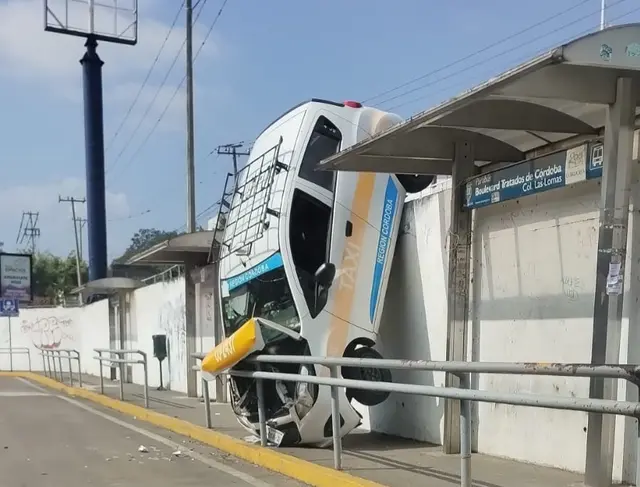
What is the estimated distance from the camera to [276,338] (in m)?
8.20

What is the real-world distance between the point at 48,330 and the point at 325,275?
83.5ft

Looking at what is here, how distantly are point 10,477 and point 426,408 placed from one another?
431 cm

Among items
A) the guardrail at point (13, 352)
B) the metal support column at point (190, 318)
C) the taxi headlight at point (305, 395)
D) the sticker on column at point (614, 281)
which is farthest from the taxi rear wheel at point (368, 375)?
the guardrail at point (13, 352)

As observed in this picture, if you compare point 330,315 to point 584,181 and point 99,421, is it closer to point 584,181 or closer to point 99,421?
point 584,181

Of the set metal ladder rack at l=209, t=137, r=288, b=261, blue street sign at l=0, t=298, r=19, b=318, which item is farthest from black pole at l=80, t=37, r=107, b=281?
metal ladder rack at l=209, t=137, r=288, b=261

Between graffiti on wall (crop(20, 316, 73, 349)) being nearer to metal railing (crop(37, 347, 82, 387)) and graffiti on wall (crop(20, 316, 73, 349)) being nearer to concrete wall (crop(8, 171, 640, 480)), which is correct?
metal railing (crop(37, 347, 82, 387))

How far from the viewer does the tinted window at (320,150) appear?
27.7 feet

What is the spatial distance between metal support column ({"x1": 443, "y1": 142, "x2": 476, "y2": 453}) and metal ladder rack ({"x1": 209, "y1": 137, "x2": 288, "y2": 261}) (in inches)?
75.9

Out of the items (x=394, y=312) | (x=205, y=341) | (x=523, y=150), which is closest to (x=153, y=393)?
(x=205, y=341)

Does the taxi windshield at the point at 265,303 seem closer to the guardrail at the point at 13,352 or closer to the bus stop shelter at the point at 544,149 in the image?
the bus stop shelter at the point at 544,149

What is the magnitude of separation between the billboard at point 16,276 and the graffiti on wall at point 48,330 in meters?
11.2

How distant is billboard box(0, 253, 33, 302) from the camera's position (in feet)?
139

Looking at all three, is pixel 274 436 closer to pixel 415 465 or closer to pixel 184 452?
pixel 184 452

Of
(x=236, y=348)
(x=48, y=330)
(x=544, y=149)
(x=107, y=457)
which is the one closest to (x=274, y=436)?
(x=236, y=348)
